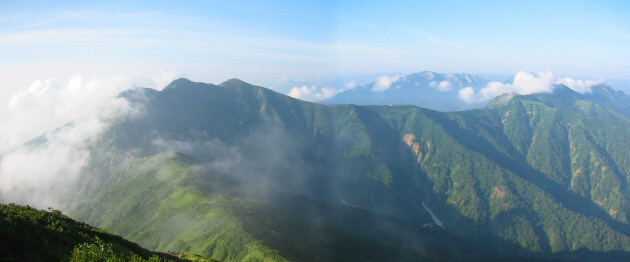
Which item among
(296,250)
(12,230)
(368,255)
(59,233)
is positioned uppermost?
(12,230)

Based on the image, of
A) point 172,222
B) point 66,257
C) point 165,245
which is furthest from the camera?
point 172,222

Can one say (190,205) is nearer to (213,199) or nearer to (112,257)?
(213,199)

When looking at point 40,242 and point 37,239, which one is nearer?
point 40,242

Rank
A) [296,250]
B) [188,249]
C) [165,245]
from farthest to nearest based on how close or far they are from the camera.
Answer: [165,245] → [188,249] → [296,250]

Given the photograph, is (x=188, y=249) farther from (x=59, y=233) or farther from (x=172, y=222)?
(x=59, y=233)

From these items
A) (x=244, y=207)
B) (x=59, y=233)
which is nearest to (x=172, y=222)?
(x=244, y=207)

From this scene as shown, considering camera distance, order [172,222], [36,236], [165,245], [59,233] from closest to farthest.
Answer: [36,236]
[59,233]
[165,245]
[172,222]

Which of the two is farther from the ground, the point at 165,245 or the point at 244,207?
the point at 244,207

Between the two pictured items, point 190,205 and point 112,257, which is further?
point 190,205

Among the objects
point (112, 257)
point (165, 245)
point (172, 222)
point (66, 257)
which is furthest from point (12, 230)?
point (172, 222)
